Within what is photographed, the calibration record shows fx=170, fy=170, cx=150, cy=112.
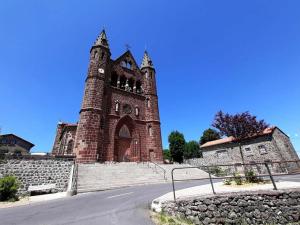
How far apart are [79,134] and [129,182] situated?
8.68 meters

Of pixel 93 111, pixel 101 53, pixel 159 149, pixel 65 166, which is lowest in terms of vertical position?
pixel 65 166

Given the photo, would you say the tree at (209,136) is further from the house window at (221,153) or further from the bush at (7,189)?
the bush at (7,189)

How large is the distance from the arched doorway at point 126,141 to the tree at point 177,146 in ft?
69.5

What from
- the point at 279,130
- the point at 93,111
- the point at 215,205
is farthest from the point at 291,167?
the point at 93,111

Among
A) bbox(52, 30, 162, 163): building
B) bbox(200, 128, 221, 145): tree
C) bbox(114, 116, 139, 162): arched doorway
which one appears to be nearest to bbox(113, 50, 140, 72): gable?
bbox(52, 30, 162, 163): building

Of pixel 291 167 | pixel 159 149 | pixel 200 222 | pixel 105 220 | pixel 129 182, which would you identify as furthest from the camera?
pixel 159 149

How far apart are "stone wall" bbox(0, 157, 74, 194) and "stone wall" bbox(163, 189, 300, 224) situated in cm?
1035

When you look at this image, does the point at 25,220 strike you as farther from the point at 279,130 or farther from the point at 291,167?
the point at 279,130

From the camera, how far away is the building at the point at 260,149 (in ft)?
72.6

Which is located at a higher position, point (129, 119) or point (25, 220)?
point (129, 119)

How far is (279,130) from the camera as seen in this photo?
24703mm

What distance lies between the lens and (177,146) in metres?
42.2

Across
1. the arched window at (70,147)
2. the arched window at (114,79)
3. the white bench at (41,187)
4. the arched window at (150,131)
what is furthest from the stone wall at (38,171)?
the arched window at (114,79)

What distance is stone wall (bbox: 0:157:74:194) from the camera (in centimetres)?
1110
